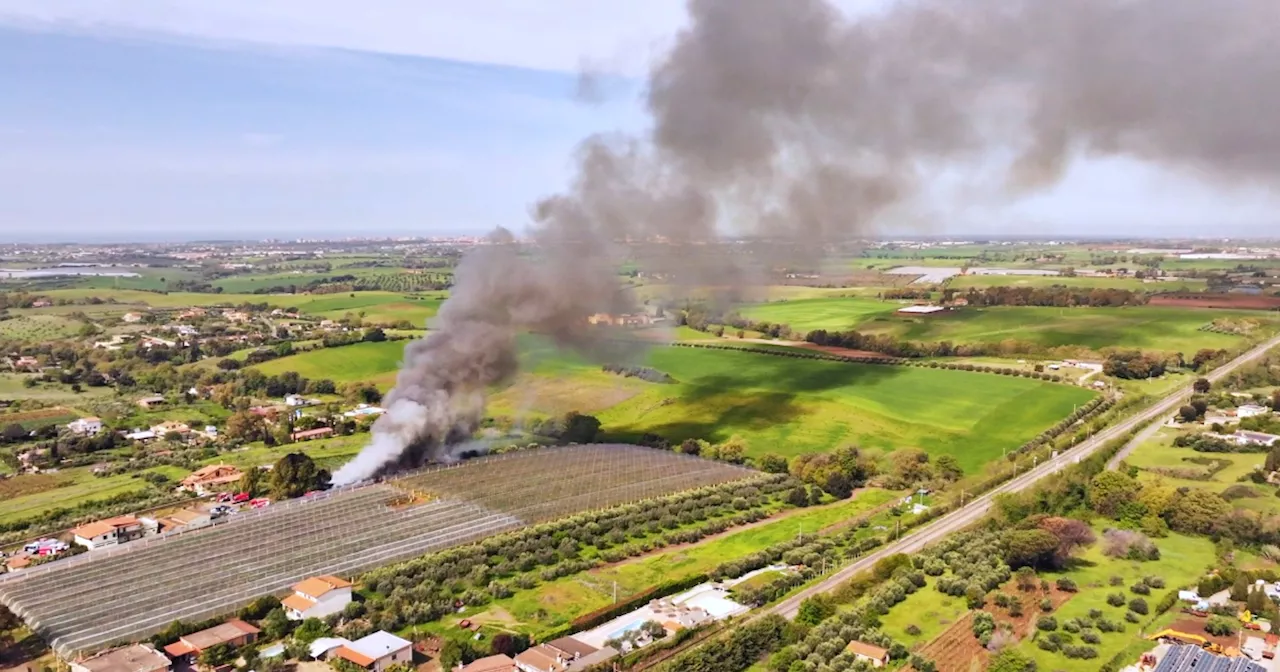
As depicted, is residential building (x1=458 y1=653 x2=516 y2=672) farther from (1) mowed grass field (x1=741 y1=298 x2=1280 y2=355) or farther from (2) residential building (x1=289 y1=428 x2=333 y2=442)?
(1) mowed grass field (x1=741 y1=298 x2=1280 y2=355)

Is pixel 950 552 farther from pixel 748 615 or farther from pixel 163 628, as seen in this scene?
pixel 163 628

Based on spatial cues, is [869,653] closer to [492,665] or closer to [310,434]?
[492,665]

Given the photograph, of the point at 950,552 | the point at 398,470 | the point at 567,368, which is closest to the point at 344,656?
the point at 398,470

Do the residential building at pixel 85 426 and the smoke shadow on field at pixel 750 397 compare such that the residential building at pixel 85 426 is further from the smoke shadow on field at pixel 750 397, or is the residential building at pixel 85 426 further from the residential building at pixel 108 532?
the smoke shadow on field at pixel 750 397

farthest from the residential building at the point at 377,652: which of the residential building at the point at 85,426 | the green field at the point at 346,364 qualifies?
the green field at the point at 346,364

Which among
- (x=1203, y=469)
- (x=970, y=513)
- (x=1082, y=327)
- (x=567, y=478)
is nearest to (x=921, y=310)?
(x=1082, y=327)
